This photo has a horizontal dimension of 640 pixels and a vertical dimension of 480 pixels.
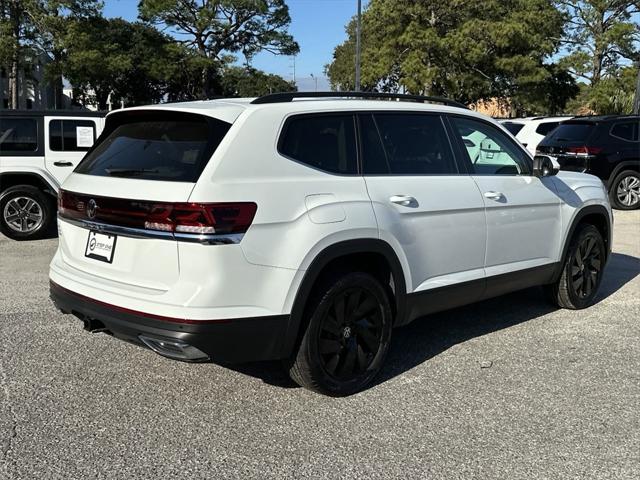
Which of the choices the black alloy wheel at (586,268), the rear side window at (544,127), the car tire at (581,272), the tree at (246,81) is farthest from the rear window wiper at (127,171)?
the tree at (246,81)

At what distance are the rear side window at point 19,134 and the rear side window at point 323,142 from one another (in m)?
6.48

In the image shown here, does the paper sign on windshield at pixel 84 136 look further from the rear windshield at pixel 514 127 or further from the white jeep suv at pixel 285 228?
the rear windshield at pixel 514 127

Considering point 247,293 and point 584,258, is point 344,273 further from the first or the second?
point 584,258

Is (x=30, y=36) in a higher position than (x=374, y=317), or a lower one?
higher

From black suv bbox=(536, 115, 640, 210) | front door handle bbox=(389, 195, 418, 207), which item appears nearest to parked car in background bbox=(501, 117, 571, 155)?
black suv bbox=(536, 115, 640, 210)

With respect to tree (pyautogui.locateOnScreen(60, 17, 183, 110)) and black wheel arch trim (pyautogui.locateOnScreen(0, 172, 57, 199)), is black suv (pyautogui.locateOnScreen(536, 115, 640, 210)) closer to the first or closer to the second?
black wheel arch trim (pyautogui.locateOnScreen(0, 172, 57, 199))

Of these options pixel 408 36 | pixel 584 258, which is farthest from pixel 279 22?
pixel 584 258

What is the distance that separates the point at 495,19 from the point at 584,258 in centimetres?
2749

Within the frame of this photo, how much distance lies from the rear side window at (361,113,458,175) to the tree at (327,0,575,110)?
26.2 metres

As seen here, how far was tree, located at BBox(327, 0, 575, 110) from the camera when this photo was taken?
2942 cm

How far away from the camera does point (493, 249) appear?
4.66 m

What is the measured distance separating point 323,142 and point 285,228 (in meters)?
0.68

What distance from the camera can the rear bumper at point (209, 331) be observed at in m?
3.19

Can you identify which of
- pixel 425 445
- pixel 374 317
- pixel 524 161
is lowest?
pixel 425 445
